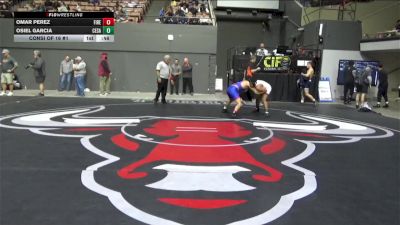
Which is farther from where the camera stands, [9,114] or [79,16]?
[79,16]

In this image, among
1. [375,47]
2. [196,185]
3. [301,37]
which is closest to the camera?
[196,185]

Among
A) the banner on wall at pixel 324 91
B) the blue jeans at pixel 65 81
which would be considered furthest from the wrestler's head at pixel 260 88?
the blue jeans at pixel 65 81

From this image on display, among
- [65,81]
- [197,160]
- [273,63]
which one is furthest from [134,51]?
[197,160]

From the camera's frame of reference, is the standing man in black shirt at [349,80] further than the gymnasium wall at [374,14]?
No

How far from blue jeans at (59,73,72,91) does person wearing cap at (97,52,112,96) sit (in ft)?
5.83

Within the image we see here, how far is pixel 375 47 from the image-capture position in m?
18.2

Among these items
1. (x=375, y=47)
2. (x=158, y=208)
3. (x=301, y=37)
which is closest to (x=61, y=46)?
(x=301, y=37)

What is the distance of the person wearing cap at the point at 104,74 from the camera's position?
58.3ft

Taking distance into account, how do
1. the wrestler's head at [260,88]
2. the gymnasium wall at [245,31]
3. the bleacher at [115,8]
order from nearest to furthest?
the wrestler's head at [260,88] < the bleacher at [115,8] < the gymnasium wall at [245,31]

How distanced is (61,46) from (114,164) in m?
14.9

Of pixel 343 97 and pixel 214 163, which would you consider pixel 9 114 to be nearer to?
pixel 214 163

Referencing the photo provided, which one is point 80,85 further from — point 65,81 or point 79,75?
point 65,81
